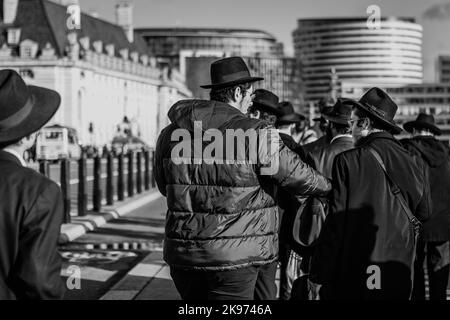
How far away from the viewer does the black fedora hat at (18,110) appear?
3.99 m

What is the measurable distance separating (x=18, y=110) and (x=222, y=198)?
1696mm

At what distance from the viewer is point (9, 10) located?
325ft

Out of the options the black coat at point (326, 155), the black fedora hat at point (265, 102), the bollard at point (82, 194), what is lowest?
the bollard at point (82, 194)

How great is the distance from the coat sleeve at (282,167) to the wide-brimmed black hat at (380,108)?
2.87 feet

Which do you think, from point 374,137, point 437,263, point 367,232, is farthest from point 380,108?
point 437,263

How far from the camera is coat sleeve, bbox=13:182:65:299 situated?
375 cm

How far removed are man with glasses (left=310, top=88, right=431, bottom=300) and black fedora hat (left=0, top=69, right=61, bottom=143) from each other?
2387mm

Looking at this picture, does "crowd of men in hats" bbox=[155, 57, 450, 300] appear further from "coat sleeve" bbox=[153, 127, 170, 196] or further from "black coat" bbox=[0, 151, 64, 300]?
"black coat" bbox=[0, 151, 64, 300]

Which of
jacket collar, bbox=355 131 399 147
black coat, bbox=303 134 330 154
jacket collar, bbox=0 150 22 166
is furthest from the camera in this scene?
black coat, bbox=303 134 330 154

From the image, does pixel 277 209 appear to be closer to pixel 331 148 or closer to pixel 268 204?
pixel 268 204

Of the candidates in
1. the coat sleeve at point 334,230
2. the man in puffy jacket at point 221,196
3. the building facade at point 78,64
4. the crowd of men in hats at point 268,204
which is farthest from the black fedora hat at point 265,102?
the building facade at point 78,64

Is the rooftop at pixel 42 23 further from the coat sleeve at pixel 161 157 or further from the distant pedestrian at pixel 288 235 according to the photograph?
the coat sleeve at pixel 161 157

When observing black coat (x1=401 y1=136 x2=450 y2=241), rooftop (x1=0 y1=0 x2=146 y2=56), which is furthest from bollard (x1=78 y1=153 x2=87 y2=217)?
rooftop (x1=0 y1=0 x2=146 y2=56)
